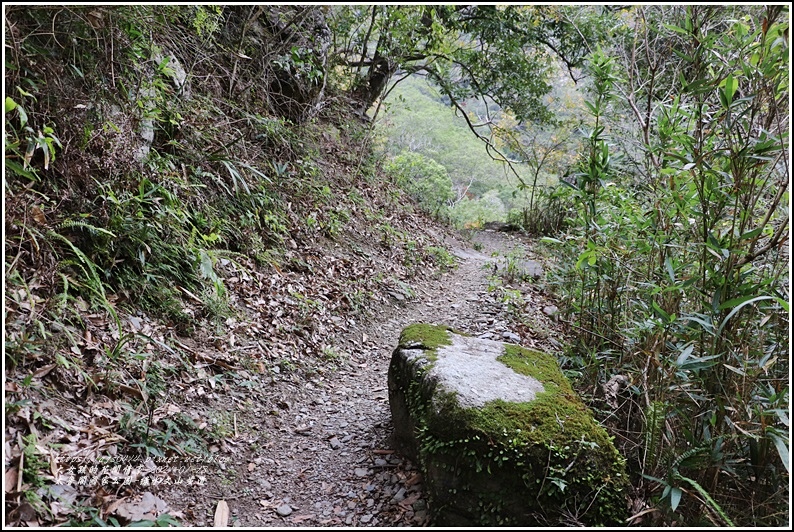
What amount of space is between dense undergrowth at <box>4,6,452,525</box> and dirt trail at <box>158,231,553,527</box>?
8.6 inches

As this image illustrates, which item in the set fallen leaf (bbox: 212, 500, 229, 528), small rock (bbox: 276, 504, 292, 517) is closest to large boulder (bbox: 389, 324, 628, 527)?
small rock (bbox: 276, 504, 292, 517)

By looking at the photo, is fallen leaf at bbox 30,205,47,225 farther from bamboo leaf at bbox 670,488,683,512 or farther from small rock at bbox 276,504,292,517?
bamboo leaf at bbox 670,488,683,512

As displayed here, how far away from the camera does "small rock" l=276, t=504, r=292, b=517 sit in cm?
259

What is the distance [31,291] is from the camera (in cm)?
262

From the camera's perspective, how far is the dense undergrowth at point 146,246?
2.43 m

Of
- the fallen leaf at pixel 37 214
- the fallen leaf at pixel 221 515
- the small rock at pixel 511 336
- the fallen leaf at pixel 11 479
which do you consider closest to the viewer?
the fallen leaf at pixel 11 479

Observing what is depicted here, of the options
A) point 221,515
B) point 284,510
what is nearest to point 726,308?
point 284,510

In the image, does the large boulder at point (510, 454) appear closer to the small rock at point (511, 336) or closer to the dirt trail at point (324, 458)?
the dirt trail at point (324, 458)

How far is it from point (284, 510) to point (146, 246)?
201 cm

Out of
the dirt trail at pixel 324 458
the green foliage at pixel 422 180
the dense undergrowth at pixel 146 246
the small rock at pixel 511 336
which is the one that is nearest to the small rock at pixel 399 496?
the dirt trail at pixel 324 458

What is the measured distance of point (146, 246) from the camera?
3303mm

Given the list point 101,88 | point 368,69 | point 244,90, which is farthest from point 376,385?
point 368,69

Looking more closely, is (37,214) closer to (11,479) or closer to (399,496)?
(11,479)

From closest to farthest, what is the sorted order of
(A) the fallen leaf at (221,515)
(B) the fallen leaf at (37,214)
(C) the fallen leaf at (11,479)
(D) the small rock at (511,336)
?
(C) the fallen leaf at (11,479) < (A) the fallen leaf at (221,515) < (B) the fallen leaf at (37,214) < (D) the small rock at (511,336)
